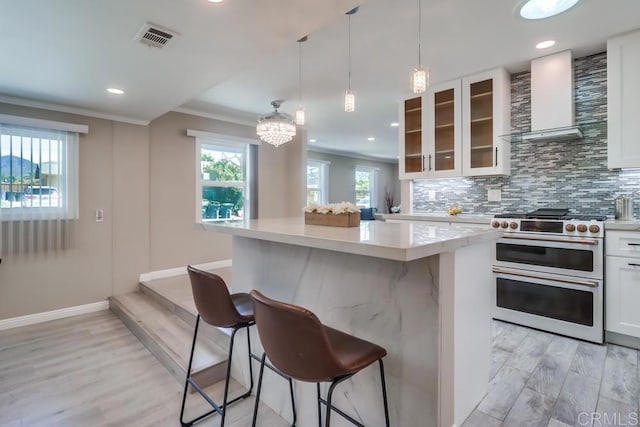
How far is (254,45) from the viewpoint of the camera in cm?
207

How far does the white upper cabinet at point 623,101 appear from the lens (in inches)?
96.8

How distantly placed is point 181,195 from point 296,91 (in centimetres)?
206

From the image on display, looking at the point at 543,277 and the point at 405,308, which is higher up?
the point at 405,308

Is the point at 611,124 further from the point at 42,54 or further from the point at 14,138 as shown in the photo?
the point at 14,138

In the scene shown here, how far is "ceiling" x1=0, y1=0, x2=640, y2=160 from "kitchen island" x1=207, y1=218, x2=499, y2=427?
3.95 feet

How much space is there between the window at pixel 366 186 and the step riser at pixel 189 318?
6.31 metres

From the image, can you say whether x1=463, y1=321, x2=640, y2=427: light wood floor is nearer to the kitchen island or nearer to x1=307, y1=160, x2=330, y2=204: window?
the kitchen island

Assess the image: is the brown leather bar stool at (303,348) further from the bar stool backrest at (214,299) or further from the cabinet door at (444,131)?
the cabinet door at (444,131)

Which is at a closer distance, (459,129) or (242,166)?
(459,129)

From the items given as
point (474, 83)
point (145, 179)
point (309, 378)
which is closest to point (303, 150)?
point (145, 179)

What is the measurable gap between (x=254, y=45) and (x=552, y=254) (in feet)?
9.35

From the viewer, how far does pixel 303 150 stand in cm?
530

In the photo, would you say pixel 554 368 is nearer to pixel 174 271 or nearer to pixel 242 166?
pixel 174 271

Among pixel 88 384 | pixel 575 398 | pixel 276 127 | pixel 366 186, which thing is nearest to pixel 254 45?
pixel 276 127
